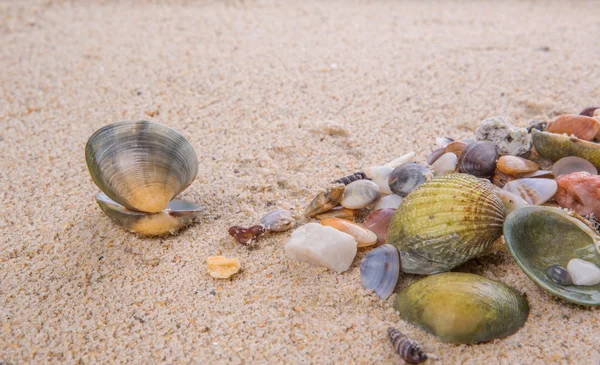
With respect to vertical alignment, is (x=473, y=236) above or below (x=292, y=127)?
above

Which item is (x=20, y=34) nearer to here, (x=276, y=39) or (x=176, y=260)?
(x=276, y=39)

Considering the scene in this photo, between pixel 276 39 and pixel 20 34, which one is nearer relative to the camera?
pixel 276 39

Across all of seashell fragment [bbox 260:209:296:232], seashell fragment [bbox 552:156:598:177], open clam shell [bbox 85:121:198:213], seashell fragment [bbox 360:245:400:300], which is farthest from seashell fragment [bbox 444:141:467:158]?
open clam shell [bbox 85:121:198:213]

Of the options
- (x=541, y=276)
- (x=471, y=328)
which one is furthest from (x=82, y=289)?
(x=541, y=276)

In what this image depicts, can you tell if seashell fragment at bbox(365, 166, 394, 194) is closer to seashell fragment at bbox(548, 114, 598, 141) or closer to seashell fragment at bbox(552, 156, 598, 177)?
seashell fragment at bbox(552, 156, 598, 177)

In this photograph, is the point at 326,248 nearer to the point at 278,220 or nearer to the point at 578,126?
the point at 278,220

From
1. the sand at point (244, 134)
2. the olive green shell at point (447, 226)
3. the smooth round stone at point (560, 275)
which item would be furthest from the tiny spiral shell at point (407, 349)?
the smooth round stone at point (560, 275)
